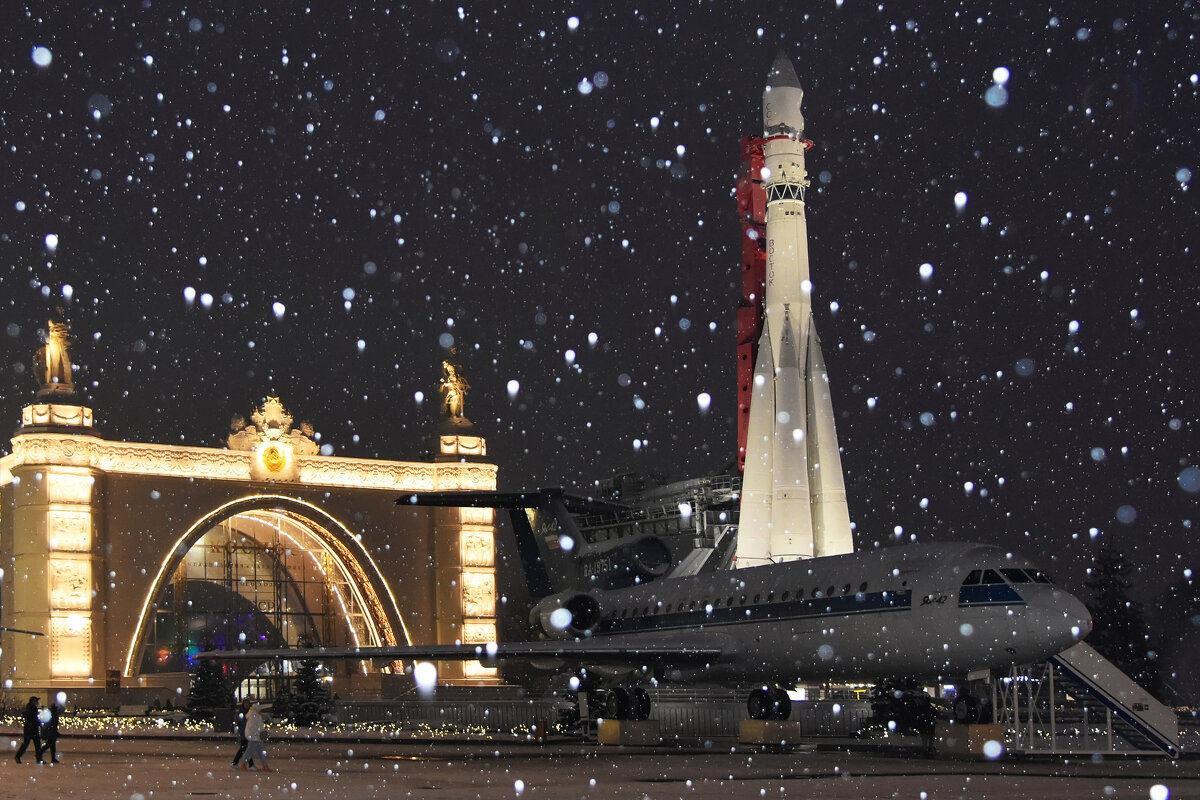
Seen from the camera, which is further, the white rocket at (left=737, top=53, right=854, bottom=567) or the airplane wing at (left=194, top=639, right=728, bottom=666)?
the white rocket at (left=737, top=53, right=854, bottom=567)

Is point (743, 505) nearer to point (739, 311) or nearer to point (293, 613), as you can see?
point (739, 311)

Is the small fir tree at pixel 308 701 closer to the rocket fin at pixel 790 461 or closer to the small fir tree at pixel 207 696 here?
the small fir tree at pixel 207 696

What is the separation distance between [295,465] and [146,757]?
1613 inches

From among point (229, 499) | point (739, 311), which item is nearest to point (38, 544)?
point (229, 499)

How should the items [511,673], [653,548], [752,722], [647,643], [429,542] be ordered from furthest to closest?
[511,673], [429,542], [653,548], [647,643], [752,722]

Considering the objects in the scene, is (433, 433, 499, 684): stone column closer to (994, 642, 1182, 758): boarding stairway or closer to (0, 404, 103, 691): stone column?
(0, 404, 103, 691): stone column

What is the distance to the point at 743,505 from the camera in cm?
5788

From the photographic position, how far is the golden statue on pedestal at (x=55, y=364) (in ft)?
205

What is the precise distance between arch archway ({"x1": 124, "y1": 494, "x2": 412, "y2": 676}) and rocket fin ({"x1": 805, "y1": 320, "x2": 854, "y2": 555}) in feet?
76.1

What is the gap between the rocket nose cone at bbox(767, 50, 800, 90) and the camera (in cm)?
5903

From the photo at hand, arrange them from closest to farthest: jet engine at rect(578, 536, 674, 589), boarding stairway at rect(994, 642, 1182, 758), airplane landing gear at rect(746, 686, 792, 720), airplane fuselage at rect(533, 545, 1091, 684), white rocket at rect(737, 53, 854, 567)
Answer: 1. airplane fuselage at rect(533, 545, 1091, 684)
2. boarding stairway at rect(994, 642, 1182, 758)
3. airplane landing gear at rect(746, 686, 792, 720)
4. jet engine at rect(578, 536, 674, 589)
5. white rocket at rect(737, 53, 854, 567)

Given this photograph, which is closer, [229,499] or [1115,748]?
[1115,748]

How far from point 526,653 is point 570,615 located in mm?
5547

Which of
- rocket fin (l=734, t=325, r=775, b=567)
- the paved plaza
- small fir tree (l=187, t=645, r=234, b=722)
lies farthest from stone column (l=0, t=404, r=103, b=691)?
the paved plaza
